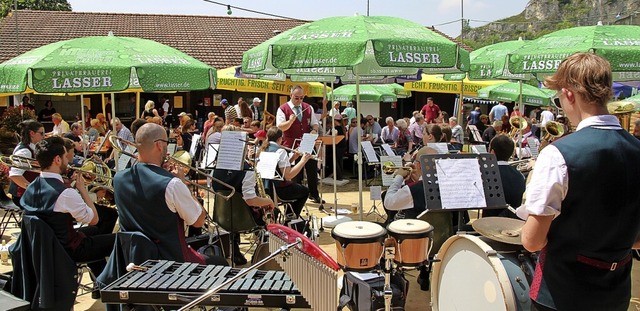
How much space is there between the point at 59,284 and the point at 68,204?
1.89 ft

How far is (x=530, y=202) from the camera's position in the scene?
2170 mm

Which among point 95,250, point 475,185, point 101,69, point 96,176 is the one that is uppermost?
point 101,69

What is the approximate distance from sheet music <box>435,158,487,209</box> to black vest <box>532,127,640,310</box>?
1.77 meters

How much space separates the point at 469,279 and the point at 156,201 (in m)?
1.99

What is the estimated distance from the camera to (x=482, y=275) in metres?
3.06

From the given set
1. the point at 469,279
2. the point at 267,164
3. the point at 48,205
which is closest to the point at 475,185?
the point at 469,279

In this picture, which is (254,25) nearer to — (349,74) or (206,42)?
(206,42)

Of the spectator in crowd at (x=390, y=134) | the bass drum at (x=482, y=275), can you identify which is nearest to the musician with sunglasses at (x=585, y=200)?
the bass drum at (x=482, y=275)

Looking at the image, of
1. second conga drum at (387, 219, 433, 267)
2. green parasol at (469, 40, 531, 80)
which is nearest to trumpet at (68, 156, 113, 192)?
second conga drum at (387, 219, 433, 267)

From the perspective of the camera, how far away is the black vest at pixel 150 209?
3.58 m

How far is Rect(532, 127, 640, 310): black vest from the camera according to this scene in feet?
6.98

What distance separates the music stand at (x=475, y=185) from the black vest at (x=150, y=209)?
5.88ft

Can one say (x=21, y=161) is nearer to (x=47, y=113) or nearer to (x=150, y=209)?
(x=150, y=209)

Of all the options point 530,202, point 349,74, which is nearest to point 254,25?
point 349,74
